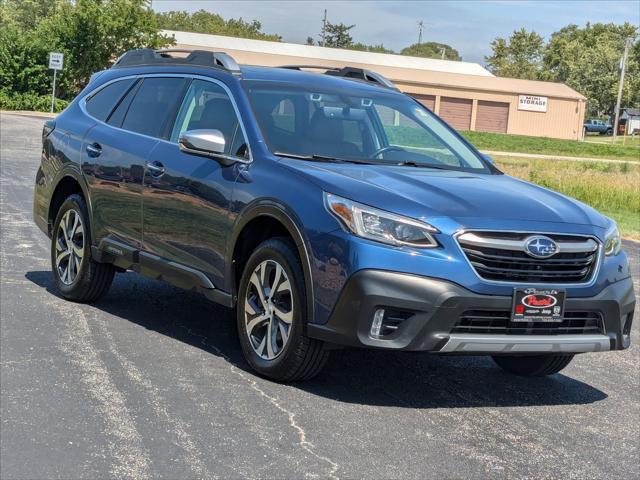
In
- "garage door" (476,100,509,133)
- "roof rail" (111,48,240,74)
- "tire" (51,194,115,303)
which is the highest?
"garage door" (476,100,509,133)

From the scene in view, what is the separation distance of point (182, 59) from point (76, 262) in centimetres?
174

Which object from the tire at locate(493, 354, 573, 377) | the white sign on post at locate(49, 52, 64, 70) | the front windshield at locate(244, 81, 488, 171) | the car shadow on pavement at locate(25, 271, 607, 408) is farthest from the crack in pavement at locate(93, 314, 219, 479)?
the white sign on post at locate(49, 52, 64, 70)

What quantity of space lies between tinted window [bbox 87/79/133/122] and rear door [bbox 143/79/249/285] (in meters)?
1.11

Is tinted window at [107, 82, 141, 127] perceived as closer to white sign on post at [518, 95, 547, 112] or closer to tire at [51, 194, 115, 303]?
tire at [51, 194, 115, 303]

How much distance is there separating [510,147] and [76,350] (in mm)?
57224

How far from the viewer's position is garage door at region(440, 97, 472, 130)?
3103 inches

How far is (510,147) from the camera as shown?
6244cm

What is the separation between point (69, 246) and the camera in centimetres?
841

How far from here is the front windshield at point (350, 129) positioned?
678cm

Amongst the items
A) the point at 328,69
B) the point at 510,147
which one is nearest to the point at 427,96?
the point at 510,147

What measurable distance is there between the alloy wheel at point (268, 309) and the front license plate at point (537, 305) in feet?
3.93

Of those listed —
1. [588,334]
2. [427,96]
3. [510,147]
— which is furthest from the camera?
[427,96]

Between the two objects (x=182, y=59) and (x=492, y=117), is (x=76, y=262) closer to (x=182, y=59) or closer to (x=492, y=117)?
(x=182, y=59)

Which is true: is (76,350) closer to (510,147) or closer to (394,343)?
(394,343)
